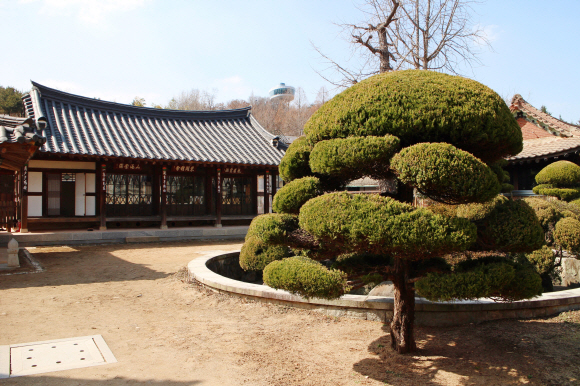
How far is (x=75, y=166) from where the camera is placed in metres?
15.0

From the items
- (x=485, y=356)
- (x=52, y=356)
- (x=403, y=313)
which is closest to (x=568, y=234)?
(x=485, y=356)

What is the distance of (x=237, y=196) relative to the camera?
1889 centimetres

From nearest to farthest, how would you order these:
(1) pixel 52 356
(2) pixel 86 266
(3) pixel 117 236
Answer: (1) pixel 52 356 → (2) pixel 86 266 → (3) pixel 117 236

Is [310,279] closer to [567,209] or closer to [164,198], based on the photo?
[567,209]

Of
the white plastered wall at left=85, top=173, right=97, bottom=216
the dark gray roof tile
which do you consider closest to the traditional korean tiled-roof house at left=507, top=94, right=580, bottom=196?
the dark gray roof tile

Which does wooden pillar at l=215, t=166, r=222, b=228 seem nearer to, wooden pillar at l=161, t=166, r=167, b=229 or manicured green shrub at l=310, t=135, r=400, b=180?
wooden pillar at l=161, t=166, r=167, b=229

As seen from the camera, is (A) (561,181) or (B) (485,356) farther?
(A) (561,181)

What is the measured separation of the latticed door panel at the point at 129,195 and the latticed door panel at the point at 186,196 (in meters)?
0.84

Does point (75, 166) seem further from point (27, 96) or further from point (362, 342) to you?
point (362, 342)

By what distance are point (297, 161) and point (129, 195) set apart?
13430mm

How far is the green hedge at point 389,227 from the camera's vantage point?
10.9 ft

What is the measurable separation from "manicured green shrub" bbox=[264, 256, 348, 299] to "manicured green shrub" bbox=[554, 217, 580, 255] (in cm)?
580

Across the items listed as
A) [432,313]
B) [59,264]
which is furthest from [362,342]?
[59,264]

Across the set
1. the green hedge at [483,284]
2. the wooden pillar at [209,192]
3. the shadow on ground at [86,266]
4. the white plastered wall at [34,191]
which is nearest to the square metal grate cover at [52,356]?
the green hedge at [483,284]
